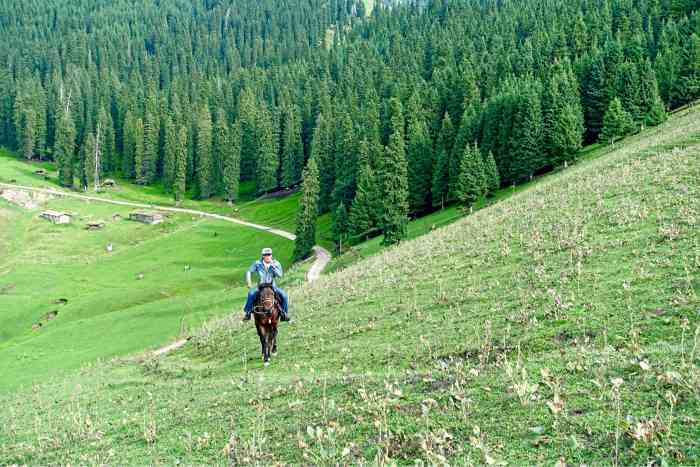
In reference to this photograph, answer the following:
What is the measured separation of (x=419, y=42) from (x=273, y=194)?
2458 inches

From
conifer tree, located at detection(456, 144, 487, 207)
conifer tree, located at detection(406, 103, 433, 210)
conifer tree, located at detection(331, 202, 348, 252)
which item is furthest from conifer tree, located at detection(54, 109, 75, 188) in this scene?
conifer tree, located at detection(456, 144, 487, 207)

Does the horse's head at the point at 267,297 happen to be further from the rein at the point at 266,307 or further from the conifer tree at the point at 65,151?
the conifer tree at the point at 65,151

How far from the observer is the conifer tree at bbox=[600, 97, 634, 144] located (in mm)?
70562

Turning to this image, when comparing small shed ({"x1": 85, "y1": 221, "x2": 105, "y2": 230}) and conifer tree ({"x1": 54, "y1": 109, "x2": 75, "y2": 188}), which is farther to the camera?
conifer tree ({"x1": 54, "y1": 109, "x2": 75, "y2": 188})

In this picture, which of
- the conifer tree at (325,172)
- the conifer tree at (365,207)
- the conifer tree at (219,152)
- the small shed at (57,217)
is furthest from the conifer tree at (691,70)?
the small shed at (57,217)

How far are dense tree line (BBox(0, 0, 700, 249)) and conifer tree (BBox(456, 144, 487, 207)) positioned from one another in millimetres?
200

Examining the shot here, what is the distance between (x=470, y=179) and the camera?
67.1 m

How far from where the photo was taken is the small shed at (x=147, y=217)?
104m

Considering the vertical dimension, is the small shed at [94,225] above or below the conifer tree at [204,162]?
below

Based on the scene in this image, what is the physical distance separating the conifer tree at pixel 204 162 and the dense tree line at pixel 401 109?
0.40 meters

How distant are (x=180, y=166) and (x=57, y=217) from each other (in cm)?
3293

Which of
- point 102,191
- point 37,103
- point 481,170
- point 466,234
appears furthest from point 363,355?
point 37,103

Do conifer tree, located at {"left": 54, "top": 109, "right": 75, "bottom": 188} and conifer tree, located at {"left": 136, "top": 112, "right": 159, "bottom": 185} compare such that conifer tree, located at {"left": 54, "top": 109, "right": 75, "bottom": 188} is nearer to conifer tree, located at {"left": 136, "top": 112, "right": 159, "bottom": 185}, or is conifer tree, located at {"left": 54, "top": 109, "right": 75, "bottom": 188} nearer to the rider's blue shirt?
conifer tree, located at {"left": 136, "top": 112, "right": 159, "bottom": 185}

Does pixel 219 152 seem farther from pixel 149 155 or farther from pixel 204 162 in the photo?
pixel 149 155
